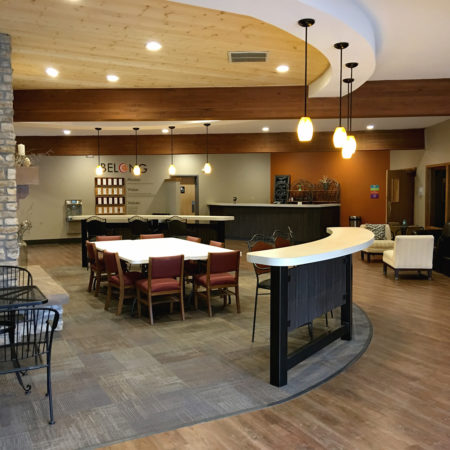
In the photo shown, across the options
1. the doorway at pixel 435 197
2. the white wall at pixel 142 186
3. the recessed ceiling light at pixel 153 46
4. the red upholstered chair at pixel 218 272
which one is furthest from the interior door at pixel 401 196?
the recessed ceiling light at pixel 153 46

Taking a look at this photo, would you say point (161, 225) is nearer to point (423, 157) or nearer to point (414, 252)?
point (414, 252)

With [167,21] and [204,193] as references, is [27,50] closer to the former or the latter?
[167,21]

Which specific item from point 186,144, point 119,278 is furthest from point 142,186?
point 119,278

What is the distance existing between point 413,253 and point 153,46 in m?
5.41

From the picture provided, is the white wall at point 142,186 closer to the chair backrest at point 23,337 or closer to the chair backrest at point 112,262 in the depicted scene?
the chair backrest at point 112,262

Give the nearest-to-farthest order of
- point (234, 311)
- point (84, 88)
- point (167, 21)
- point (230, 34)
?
point (167, 21) < point (230, 34) < point (234, 311) < point (84, 88)

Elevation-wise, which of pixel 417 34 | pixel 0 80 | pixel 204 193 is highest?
pixel 417 34

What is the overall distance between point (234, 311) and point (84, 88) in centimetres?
386

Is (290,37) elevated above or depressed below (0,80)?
above

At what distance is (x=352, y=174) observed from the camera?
41.5 feet

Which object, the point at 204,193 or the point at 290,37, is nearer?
the point at 290,37

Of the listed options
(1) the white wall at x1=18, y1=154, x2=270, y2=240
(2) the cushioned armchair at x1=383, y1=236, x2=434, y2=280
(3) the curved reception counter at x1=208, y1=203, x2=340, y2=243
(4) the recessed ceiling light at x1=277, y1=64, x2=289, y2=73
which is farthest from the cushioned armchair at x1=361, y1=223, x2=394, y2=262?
(4) the recessed ceiling light at x1=277, y1=64, x2=289, y2=73

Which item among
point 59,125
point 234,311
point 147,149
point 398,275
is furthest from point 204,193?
point 234,311

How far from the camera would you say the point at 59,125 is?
31.4ft
